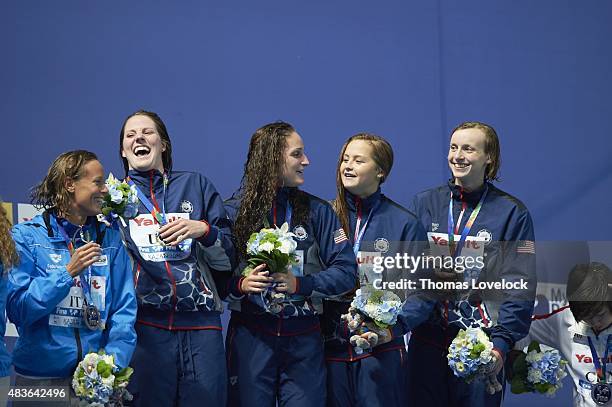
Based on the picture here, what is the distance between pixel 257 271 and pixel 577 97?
9.37 ft

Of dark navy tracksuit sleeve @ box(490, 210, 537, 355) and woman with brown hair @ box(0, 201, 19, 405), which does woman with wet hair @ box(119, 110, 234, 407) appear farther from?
dark navy tracksuit sleeve @ box(490, 210, 537, 355)

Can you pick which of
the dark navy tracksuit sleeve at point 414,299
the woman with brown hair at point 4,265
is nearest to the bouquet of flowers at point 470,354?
the dark navy tracksuit sleeve at point 414,299

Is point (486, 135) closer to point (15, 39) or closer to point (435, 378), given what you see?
point (435, 378)

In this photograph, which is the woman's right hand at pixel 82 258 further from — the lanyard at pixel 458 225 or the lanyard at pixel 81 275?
the lanyard at pixel 458 225

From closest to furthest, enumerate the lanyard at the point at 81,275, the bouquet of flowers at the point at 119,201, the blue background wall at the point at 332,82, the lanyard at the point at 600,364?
the lanyard at the point at 81,275 → the bouquet of flowers at the point at 119,201 → the lanyard at the point at 600,364 → the blue background wall at the point at 332,82

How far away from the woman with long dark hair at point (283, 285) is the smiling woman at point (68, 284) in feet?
1.83

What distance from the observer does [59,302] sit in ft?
13.6

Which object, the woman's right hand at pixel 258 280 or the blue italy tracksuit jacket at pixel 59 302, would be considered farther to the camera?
the woman's right hand at pixel 258 280

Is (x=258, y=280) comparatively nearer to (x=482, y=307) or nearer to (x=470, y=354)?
(x=470, y=354)

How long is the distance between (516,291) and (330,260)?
89 cm

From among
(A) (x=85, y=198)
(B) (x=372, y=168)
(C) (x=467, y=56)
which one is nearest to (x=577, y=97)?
(C) (x=467, y=56)

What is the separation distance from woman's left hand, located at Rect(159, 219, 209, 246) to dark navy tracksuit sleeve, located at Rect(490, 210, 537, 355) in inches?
58.5

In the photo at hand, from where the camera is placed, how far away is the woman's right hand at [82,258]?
4121 mm

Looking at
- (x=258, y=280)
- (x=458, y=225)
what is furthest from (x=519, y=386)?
(x=258, y=280)
